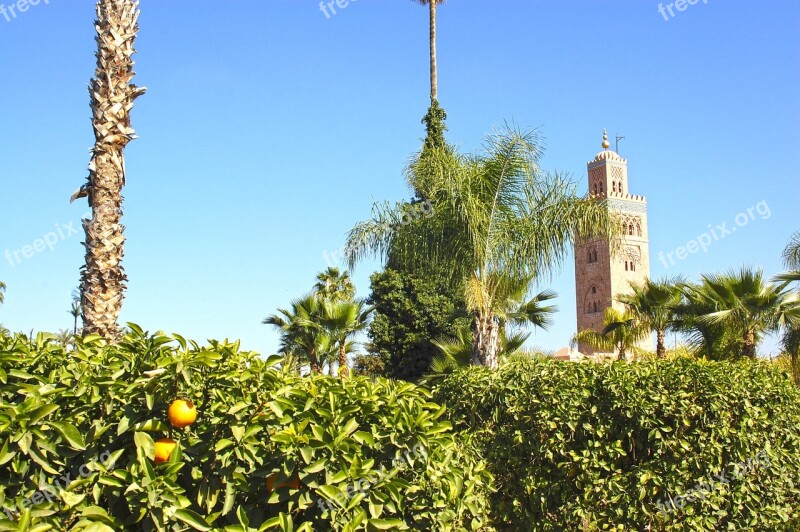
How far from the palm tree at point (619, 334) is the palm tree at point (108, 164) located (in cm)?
1678

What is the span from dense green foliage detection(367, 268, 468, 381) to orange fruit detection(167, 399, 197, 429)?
23.3 metres

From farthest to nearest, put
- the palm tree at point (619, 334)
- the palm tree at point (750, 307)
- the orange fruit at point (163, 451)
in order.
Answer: the palm tree at point (619, 334), the palm tree at point (750, 307), the orange fruit at point (163, 451)

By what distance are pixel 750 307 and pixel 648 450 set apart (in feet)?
38.2

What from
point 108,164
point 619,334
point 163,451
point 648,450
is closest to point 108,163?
point 108,164

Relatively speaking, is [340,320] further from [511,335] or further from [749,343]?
[749,343]

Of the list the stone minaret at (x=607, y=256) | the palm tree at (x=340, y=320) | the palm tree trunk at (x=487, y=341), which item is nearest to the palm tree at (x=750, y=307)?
the palm tree trunk at (x=487, y=341)

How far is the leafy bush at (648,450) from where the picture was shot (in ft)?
21.5

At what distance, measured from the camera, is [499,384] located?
7.33m

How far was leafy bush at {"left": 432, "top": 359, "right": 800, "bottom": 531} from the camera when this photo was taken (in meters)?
6.56

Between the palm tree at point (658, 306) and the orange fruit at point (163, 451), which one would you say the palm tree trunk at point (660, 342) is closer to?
the palm tree at point (658, 306)

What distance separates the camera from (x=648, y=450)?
670 centimetres

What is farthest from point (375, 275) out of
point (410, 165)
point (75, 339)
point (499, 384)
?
point (75, 339)

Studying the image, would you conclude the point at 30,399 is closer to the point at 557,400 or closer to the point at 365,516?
the point at 365,516

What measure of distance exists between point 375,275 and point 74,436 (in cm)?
2589
